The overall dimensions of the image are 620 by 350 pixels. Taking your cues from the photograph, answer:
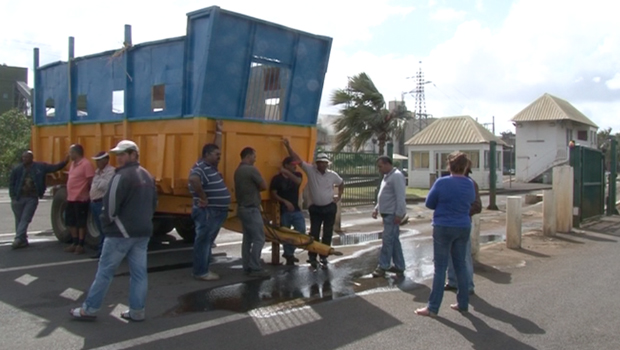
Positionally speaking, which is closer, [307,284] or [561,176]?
[307,284]

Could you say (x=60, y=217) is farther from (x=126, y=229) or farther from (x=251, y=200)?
(x=126, y=229)

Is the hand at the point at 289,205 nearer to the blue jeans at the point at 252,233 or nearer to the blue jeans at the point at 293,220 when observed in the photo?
the blue jeans at the point at 293,220

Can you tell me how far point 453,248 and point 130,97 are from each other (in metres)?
5.37

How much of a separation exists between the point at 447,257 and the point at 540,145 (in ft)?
126

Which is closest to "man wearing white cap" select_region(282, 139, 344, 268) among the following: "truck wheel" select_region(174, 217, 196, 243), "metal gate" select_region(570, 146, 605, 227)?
"truck wheel" select_region(174, 217, 196, 243)

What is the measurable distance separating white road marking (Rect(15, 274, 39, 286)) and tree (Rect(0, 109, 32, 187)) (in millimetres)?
24874

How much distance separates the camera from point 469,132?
33.5 meters

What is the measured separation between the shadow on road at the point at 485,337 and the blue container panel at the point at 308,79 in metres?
4.26

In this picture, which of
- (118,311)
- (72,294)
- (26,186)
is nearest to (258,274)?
(118,311)

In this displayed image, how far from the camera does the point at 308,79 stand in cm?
922

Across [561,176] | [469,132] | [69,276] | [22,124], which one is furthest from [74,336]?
[22,124]

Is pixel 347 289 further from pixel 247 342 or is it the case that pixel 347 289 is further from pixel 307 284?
pixel 247 342

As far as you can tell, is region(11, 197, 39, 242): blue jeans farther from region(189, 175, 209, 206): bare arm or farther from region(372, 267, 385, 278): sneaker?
region(372, 267, 385, 278): sneaker

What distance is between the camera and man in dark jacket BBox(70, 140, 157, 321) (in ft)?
18.6
